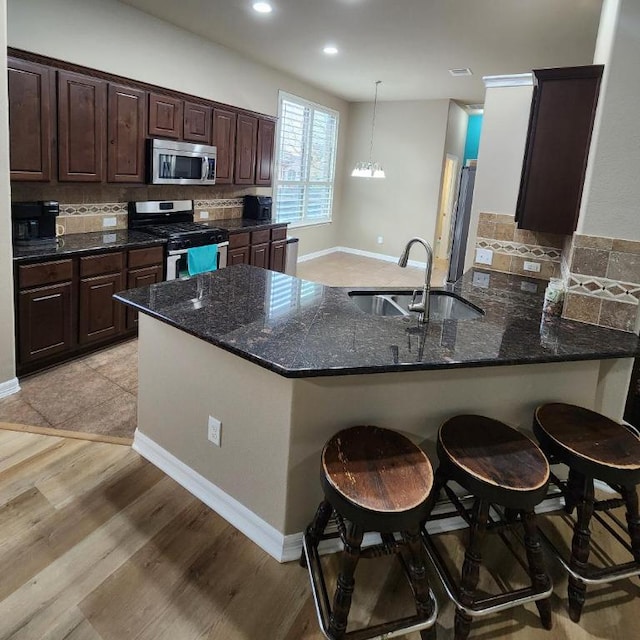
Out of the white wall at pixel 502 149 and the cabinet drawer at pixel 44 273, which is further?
the white wall at pixel 502 149

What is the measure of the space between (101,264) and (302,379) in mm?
2522

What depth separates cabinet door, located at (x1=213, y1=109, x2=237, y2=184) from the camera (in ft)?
16.8

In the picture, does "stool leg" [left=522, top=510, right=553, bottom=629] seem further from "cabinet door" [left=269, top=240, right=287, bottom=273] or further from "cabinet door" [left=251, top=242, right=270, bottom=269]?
"cabinet door" [left=269, top=240, right=287, bottom=273]

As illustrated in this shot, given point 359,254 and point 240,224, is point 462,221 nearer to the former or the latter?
point 240,224

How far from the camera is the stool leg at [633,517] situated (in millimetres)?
1782

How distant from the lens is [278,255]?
611 centimetres

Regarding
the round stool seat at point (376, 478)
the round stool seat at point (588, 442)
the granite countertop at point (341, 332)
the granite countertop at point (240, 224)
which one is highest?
the granite countertop at point (240, 224)

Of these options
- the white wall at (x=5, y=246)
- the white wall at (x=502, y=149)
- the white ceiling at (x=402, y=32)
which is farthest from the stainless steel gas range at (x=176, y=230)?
the white wall at (x=502, y=149)

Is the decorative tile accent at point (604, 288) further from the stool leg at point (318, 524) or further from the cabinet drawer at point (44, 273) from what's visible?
the cabinet drawer at point (44, 273)

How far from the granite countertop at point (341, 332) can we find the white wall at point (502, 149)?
144cm

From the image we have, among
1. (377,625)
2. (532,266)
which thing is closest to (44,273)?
(377,625)

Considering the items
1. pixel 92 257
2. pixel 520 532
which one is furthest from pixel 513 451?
pixel 92 257

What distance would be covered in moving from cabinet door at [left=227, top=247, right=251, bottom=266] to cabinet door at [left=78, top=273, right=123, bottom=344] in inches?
60.1

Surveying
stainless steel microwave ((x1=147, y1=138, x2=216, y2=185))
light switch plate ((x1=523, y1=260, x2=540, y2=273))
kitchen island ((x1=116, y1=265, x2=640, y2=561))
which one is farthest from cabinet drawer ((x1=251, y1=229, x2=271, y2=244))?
kitchen island ((x1=116, y1=265, x2=640, y2=561))
